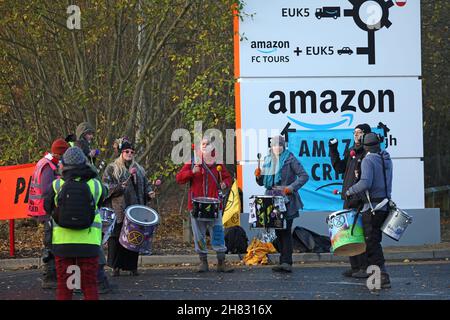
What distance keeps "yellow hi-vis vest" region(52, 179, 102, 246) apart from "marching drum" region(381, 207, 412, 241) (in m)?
3.71

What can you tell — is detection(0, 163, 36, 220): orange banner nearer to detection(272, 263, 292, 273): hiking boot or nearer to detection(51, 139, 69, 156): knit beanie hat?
detection(51, 139, 69, 156): knit beanie hat

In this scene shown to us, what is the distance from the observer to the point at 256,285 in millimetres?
12977

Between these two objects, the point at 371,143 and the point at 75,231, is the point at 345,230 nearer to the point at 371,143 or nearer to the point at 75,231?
the point at 371,143

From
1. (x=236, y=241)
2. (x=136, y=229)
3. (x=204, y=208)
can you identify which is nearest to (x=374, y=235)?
(x=204, y=208)

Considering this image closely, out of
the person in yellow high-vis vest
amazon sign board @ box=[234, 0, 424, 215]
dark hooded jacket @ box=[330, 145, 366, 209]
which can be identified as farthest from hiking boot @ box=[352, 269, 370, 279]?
the person in yellow high-vis vest

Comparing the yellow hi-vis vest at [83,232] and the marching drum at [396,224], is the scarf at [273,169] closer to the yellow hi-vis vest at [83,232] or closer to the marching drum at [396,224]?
the marching drum at [396,224]

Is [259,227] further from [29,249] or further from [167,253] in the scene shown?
[29,249]

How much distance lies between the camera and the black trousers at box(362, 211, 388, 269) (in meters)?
12.3

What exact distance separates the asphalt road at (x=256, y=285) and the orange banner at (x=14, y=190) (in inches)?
66.0

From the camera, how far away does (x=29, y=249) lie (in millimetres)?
17594

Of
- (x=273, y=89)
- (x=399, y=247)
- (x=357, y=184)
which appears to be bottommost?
(x=399, y=247)

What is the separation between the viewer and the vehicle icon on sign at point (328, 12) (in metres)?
18.1

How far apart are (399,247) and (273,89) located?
3384 mm

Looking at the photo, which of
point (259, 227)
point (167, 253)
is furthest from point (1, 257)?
point (259, 227)
